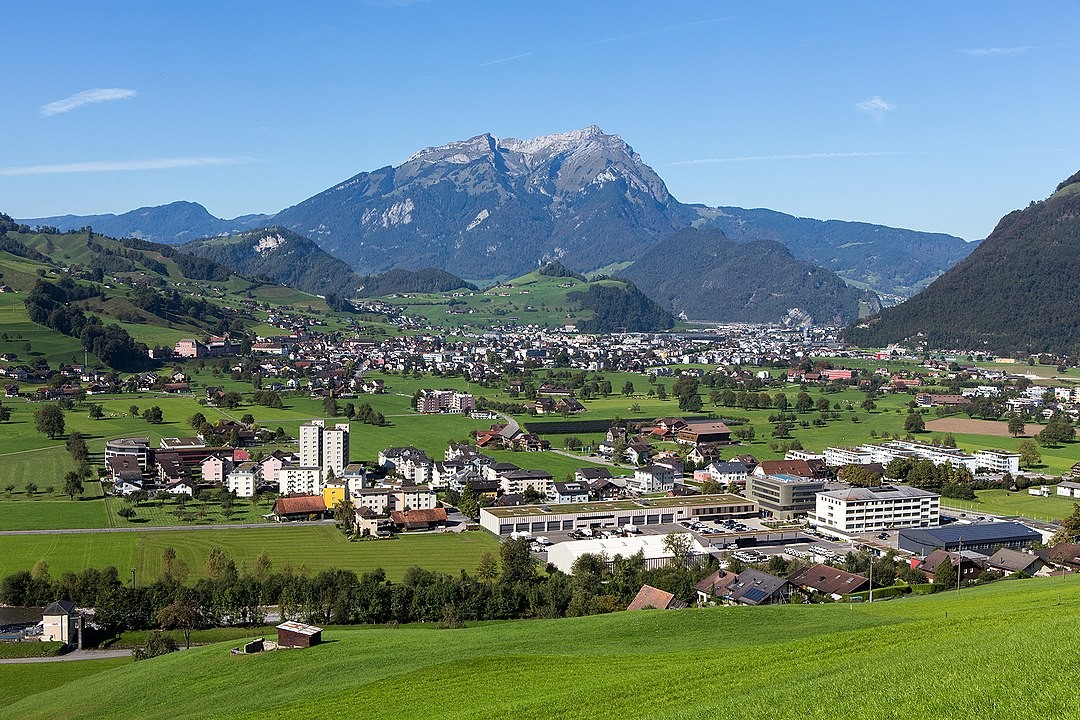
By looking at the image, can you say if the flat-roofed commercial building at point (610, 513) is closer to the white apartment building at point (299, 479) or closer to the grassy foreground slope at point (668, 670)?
the white apartment building at point (299, 479)

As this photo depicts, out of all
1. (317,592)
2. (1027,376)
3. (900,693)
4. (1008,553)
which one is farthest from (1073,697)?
(1027,376)

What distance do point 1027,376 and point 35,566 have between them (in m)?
103

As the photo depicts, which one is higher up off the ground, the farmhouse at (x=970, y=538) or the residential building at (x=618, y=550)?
the farmhouse at (x=970, y=538)

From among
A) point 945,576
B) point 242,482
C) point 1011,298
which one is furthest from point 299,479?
point 1011,298

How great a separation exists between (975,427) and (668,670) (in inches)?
2649

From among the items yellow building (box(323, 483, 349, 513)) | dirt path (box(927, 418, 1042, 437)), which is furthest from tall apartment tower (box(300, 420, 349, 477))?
dirt path (box(927, 418, 1042, 437))

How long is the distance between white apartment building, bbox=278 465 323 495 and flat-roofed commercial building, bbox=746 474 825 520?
2255 cm

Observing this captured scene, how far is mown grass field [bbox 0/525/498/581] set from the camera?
3881cm

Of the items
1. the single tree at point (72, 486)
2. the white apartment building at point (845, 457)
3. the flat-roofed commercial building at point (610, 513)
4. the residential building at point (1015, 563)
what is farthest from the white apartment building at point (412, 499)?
the residential building at point (1015, 563)

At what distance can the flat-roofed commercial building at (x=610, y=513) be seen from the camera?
153 ft

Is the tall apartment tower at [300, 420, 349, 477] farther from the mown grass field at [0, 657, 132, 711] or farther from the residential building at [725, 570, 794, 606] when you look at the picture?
the mown grass field at [0, 657, 132, 711]

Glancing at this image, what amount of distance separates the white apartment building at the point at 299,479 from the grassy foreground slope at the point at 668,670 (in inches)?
1111

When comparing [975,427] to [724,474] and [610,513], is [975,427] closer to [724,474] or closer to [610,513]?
[724,474]

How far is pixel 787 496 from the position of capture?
166 ft
